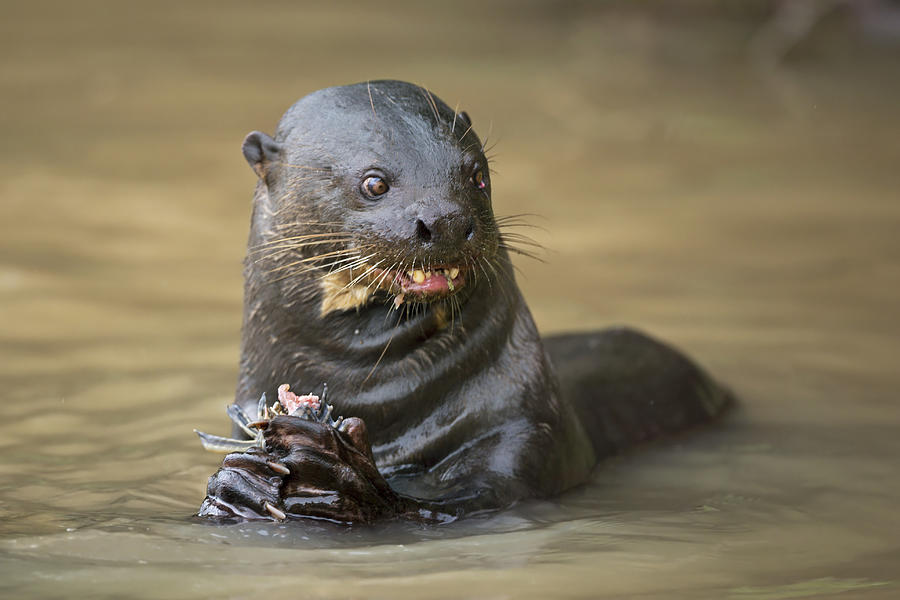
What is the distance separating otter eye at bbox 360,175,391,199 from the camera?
400 cm

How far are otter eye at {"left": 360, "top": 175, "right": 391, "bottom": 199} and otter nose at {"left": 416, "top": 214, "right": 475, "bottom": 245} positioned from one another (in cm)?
22

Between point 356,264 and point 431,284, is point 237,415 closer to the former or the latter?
point 356,264

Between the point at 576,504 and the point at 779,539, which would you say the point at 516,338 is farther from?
the point at 779,539

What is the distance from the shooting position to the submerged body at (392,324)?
3826 mm

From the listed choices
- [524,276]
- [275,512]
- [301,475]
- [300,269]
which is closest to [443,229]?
[300,269]

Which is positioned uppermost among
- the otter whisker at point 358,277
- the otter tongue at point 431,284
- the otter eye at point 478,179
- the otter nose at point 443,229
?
the otter eye at point 478,179

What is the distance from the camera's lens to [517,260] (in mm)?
7918

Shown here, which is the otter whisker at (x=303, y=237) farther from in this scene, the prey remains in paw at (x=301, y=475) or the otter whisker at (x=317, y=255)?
the prey remains in paw at (x=301, y=475)

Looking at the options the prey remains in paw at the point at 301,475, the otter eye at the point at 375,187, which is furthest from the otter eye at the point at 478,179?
the prey remains in paw at the point at 301,475

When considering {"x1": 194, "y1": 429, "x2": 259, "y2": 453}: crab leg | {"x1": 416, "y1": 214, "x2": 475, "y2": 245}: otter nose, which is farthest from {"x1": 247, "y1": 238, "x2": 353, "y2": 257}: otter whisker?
{"x1": 194, "y1": 429, "x2": 259, "y2": 453}: crab leg

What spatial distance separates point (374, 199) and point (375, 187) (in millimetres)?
33

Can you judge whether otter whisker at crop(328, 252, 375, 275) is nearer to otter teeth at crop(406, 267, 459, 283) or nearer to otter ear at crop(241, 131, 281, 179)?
otter teeth at crop(406, 267, 459, 283)

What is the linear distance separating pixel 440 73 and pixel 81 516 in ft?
29.7

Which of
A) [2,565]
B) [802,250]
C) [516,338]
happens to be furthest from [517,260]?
[2,565]
